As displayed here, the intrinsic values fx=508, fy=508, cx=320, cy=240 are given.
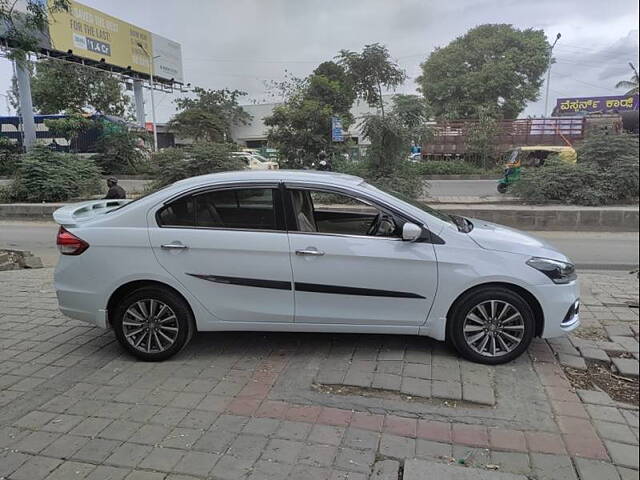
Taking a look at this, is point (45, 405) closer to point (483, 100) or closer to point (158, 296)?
point (158, 296)

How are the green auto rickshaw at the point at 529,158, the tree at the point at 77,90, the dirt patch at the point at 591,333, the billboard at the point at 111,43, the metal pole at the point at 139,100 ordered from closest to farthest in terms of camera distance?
the dirt patch at the point at 591,333, the green auto rickshaw at the point at 529,158, the billboard at the point at 111,43, the tree at the point at 77,90, the metal pole at the point at 139,100

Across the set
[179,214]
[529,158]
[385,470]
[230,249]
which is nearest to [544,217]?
[529,158]

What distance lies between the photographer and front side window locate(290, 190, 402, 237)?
4.12 m

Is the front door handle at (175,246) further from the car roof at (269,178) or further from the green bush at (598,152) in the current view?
the green bush at (598,152)

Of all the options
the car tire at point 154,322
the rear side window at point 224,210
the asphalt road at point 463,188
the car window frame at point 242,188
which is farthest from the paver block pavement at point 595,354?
the asphalt road at point 463,188

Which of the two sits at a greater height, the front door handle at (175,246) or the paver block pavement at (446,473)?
the front door handle at (175,246)

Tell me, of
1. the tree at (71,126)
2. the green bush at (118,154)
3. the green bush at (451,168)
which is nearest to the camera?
the green bush at (451,168)

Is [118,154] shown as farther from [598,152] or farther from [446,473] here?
[446,473]

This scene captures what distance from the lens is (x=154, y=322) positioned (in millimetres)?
4168

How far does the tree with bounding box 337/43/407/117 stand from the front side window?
10.9 m

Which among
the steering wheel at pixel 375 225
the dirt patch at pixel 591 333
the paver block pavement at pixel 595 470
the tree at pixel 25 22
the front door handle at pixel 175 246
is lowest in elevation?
the paver block pavement at pixel 595 470

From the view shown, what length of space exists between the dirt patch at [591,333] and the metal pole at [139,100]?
3727 cm

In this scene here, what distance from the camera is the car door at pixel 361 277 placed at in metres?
3.93

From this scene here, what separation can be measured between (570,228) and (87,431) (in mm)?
11653
